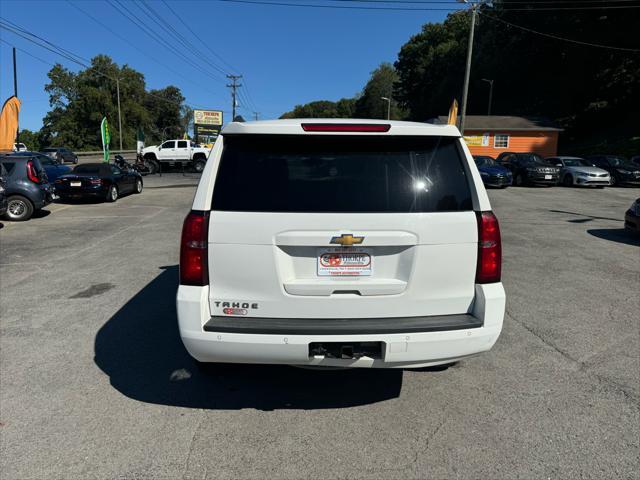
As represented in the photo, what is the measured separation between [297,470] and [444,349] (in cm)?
113

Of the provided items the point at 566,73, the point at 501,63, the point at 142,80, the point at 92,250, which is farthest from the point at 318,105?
the point at 92,250

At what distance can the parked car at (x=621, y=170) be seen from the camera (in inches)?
904

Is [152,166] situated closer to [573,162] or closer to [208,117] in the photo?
[208,117]

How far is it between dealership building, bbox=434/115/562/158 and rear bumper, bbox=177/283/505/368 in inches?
1576

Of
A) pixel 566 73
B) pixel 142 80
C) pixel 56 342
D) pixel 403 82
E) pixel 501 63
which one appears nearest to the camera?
pixel 56 342

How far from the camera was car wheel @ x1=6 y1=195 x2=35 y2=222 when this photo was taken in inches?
478

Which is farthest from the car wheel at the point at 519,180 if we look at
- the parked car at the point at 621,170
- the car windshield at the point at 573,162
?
the parked car at the point at 621,170

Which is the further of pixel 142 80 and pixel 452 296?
pixel 142 80

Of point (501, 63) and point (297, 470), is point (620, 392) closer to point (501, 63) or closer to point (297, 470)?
point (297, 470)

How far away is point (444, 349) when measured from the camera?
2.85 m

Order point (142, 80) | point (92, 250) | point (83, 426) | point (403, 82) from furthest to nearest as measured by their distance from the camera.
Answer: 1. point (142, 80)
2. point (403, 82)
3. point (92, 250)
4. point (83, 426)

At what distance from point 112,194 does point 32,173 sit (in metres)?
4.24

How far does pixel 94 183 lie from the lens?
15867 mm

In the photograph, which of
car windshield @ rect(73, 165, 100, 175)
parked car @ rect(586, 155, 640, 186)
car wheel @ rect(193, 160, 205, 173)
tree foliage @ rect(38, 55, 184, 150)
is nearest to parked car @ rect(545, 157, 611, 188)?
parked car @ rect(586, 155, 640, 186)
